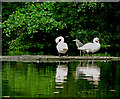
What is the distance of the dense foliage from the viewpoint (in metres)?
32.7

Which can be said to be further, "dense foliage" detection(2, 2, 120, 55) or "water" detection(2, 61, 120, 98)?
"dense foliage" detection(2, 2, 120, 55)

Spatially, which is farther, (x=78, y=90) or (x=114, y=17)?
(x=114, y=17)

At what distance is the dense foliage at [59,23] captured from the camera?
107 ft

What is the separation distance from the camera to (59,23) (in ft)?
109

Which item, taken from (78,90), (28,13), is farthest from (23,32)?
(78,90)

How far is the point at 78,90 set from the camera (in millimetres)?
11156

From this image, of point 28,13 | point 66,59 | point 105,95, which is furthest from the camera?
point 28,13

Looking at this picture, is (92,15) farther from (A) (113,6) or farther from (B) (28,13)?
(B) (28,13)

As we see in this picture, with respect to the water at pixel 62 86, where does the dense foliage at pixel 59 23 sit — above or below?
above

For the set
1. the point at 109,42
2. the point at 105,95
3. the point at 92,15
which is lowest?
the point at 105,95

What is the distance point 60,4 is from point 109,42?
4.92 metres

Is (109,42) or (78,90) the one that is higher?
(109,42)

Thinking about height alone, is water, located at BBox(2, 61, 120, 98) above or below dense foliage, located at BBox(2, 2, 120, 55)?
below

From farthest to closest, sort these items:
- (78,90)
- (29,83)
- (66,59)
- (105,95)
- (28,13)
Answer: (28,13)
(66,59)
(29,83)
(78,90)
(105,95)
